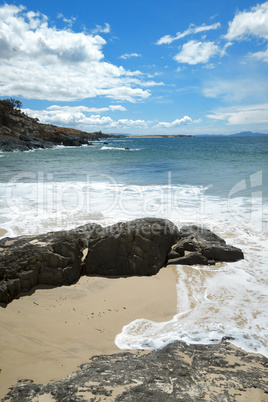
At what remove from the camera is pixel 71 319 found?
4223 mm

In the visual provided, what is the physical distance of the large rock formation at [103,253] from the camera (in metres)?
4.86

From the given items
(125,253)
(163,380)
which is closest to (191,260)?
(125,253)

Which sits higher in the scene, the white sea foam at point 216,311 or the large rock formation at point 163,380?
the large rock formation at point 163,380

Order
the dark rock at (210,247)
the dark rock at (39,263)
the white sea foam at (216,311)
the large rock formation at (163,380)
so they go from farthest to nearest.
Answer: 1. the dark rock at (210,247)
2. the dark rock at (39,263)
3. the white sea foam at (216,311)
4. the large rock formation at (163,380)

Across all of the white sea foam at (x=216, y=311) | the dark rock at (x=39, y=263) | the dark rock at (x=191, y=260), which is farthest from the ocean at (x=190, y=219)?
the dark rock at (x=39, y=263)

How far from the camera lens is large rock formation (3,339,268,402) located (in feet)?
8.01

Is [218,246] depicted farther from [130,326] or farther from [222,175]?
[222,175]

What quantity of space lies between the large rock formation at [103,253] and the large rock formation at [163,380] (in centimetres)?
217

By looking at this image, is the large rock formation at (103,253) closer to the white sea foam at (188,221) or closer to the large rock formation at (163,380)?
the white sea foam at (188,221)

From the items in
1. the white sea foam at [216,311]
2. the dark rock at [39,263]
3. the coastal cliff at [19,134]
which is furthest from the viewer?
the coastal cliff at [19,134]

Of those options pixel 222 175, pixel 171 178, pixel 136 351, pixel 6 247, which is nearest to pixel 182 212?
pixel 6 247

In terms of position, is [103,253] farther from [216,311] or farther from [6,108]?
[6,108]

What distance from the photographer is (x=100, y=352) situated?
11.4 ft

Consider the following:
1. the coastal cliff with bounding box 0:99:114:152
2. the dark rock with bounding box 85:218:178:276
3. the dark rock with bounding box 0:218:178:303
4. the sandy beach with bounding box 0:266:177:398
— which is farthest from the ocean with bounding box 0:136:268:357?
the coastal cliff with bounding box 0:99:114:152
